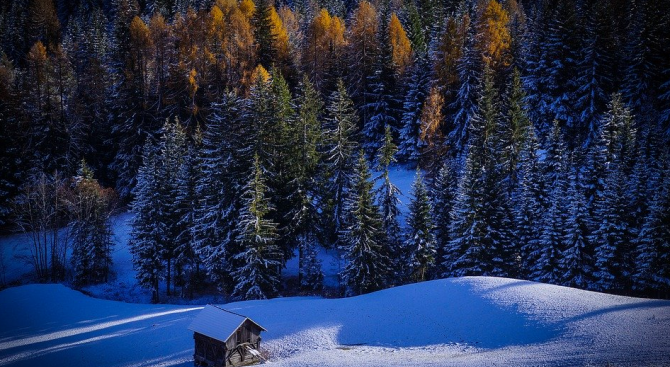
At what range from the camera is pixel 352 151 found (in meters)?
39.6

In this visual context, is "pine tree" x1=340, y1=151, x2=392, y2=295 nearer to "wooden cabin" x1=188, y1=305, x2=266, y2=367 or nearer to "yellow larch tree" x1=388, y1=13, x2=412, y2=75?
"wooden cabin" x1=188, y1=305, x2=266, y2=367

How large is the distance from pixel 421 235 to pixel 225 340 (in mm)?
16997

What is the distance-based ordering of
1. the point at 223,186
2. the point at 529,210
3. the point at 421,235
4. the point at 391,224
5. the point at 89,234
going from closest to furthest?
the point at 421,235 < the point at 529,210 < the point at 223,186 < the point at 391,224 < the point at 89,234

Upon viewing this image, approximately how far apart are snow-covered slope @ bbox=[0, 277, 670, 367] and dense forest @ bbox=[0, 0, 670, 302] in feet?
17.3

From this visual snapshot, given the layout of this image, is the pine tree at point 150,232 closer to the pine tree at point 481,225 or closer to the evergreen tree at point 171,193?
the evergreen tree at point 171,193

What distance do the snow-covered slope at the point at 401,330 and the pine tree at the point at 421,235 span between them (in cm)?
391

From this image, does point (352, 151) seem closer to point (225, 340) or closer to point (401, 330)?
point (401, 330)

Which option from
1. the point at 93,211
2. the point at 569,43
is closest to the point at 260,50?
the point at 93,211

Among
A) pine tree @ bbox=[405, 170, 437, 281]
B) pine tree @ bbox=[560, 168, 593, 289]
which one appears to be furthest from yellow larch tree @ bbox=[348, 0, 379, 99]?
pine tree @ bbox=[560, 168, 593, 289]

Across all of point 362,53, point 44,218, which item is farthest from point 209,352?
point 362,53

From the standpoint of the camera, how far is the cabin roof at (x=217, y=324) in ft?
74.9

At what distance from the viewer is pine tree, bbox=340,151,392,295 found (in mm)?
33562

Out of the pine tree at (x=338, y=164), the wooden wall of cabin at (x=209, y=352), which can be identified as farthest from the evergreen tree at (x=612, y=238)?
the wooden wall of cabin at (x=209, y=352)

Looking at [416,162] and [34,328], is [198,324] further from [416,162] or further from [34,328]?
[416,162]
